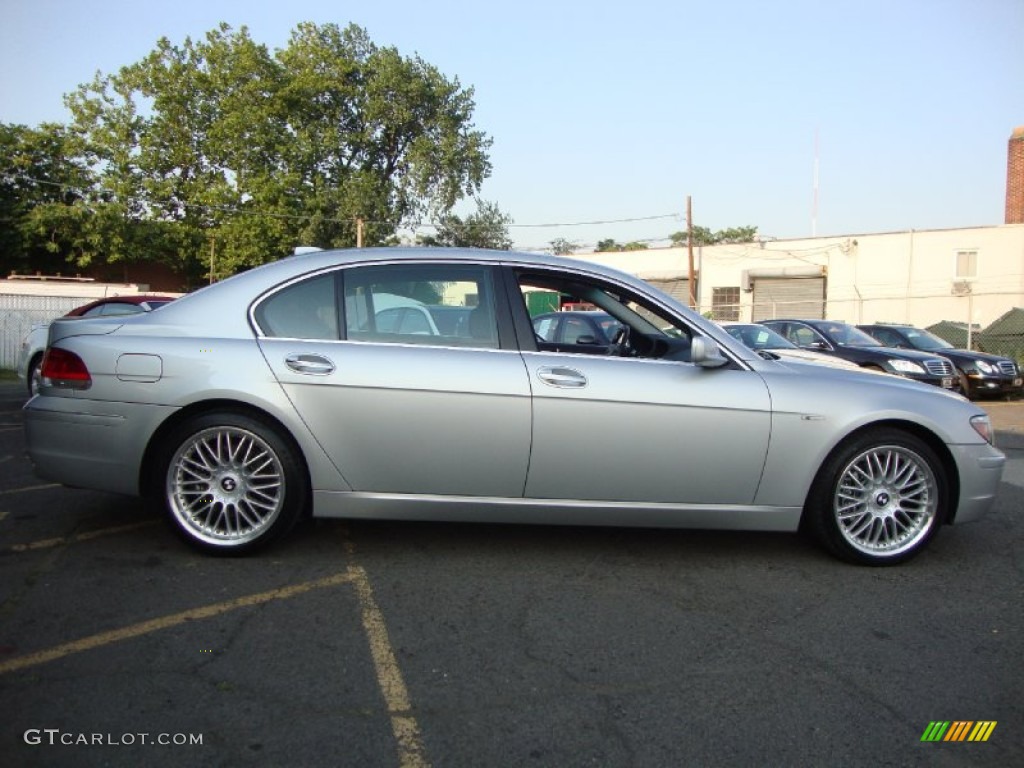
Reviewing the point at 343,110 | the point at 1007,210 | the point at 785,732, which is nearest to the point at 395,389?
the point at 785,732

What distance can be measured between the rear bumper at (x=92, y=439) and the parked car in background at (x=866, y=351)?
35.9 ft

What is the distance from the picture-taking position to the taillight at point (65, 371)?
4.03 meters

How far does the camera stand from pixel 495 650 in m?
3.08

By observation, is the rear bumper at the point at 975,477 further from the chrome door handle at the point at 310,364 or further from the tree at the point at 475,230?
the tree at the point at 475,230

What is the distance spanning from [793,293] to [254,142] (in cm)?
2796

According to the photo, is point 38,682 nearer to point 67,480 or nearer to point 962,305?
point 67,480

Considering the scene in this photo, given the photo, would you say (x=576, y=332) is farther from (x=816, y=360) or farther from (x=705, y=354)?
(x=816, y=360)

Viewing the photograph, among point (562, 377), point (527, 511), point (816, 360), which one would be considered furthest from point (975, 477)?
point (527, 511)

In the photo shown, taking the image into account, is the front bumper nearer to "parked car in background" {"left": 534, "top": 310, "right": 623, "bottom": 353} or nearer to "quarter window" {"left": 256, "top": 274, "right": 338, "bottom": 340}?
"parked car in background" {"left": 534, "top": 310, "right": 623, "bottom": 353}

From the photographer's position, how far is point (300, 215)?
132 ft

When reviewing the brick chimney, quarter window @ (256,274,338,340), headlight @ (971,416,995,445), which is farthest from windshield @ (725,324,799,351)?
the brick chimney

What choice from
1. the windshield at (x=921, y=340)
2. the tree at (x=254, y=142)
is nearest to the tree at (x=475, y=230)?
the tree at (x=254, y=142)

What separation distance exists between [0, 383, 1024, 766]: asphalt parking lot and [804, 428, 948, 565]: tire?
0.15 m

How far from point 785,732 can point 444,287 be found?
2.68 meters
